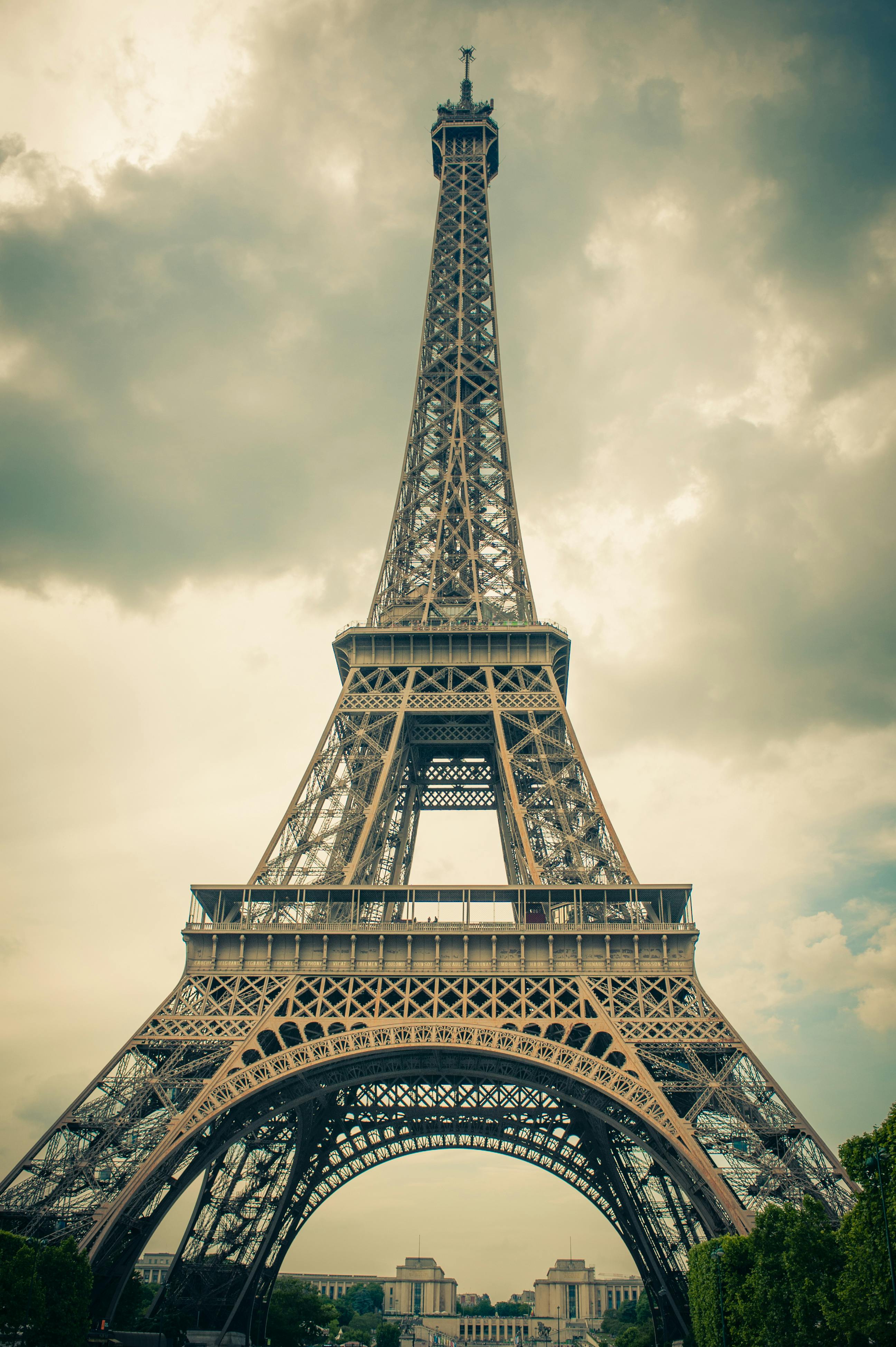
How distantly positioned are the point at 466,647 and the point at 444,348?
21680mm

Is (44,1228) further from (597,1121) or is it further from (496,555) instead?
(496,555)

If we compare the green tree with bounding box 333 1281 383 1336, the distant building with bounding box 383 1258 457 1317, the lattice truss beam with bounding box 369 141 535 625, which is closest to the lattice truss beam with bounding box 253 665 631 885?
the lattice truss beam with bounding box 369 141 535 625

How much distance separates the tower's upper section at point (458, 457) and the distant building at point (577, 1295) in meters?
127

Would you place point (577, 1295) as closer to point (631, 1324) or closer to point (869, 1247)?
point (631, 1324)

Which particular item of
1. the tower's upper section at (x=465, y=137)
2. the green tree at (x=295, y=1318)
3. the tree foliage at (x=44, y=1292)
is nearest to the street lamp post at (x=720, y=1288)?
the tree foliage at (x=44, y=1292)

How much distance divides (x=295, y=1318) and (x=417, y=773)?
1427 inches

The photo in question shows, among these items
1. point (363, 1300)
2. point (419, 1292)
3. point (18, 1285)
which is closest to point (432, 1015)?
point (18, 1285)

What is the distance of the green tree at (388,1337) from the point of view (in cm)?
8200

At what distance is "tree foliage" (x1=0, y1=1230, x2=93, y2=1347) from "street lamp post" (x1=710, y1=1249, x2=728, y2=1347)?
18.1 meters

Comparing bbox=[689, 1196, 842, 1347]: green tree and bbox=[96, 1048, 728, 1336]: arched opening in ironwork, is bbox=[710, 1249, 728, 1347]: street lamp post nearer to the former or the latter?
bbox=[689, 1196, 842, 1347]: green tree

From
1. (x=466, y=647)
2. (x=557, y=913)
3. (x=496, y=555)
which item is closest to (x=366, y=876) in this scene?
(x=557, y=913)

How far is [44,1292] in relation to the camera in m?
26.3

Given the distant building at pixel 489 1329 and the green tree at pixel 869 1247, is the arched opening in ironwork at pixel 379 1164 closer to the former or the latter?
the green tree at pixel 869 1247

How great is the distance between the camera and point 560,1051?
30.5 m
